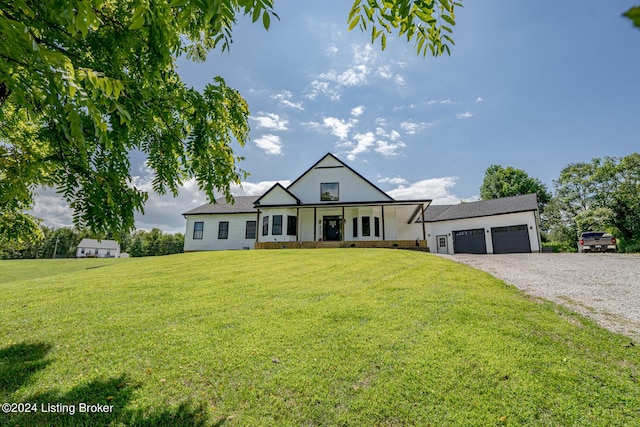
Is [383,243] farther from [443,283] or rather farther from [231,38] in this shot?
[231,38]

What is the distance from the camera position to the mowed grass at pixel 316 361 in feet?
9.87

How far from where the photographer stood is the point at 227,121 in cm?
414

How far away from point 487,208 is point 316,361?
2792cm

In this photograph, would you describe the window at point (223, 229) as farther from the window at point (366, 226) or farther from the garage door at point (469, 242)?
the garage door at point (469, 242)

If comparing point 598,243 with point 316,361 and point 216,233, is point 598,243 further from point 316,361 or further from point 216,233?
point 216,233

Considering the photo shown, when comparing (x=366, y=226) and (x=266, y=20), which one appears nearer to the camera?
(x=266, y=20)

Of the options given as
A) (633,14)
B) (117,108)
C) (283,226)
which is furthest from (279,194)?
(633,14)

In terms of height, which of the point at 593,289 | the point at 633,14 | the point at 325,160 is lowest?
the point at 593,289

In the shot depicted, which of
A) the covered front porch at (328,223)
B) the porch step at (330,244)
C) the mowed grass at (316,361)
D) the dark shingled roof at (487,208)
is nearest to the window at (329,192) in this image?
the covered front porch at (328,223)

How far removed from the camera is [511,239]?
938 inches

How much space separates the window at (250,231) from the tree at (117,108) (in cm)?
2202

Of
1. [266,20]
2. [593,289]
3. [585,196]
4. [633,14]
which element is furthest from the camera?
[585,196]

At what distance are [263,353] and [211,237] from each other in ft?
81.0

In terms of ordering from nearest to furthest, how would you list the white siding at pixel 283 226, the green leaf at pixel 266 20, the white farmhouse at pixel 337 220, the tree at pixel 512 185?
the green leaf at pixel 266 20 → the white farmhouse at pixel 337 220 → the white siding at pixel 283 226 → the tree at pixel 512 185
